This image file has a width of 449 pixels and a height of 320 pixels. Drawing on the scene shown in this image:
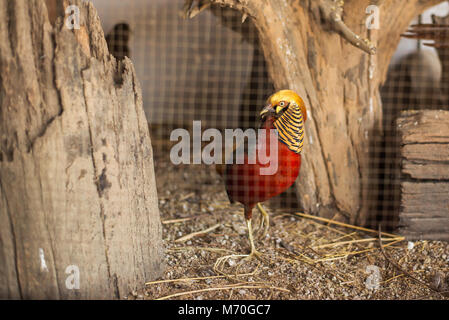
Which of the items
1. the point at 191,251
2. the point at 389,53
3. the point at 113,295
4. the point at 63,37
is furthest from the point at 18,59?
the point at 389,53

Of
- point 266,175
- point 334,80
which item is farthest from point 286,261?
point 334,80

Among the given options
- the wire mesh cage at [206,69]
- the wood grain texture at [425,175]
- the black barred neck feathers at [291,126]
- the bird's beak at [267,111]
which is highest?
the wire mesh cage at [206,69]

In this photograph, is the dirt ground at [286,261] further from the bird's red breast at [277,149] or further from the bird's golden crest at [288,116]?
the bird's golden crest at [288,116]

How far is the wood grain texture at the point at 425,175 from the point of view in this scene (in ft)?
7.52

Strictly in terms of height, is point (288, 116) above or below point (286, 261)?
above

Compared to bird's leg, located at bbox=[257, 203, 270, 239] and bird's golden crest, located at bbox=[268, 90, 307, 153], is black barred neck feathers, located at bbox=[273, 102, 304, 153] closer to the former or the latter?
bird's golden crest, located at bbox=[268, 90, 307, 153]

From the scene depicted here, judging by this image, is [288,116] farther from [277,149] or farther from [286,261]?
[286,261]

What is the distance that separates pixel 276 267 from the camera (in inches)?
79.8

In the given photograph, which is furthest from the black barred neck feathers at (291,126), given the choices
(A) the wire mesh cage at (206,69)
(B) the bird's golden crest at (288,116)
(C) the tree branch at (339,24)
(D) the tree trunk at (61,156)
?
(A) the wire mesh cage at (206,69)

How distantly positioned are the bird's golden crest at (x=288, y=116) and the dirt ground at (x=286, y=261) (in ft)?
1.83

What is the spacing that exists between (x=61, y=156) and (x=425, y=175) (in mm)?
1793

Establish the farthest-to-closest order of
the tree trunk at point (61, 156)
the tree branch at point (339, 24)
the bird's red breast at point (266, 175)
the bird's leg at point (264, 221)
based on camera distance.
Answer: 1. the bird's leg at point (264, 221)
2. the tree branch at point (339, 24)
3. the bird's red breast at point (266, 175)
4. the tree trunk at point (61, 156)

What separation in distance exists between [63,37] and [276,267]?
131cm

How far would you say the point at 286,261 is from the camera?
82.5 inches
